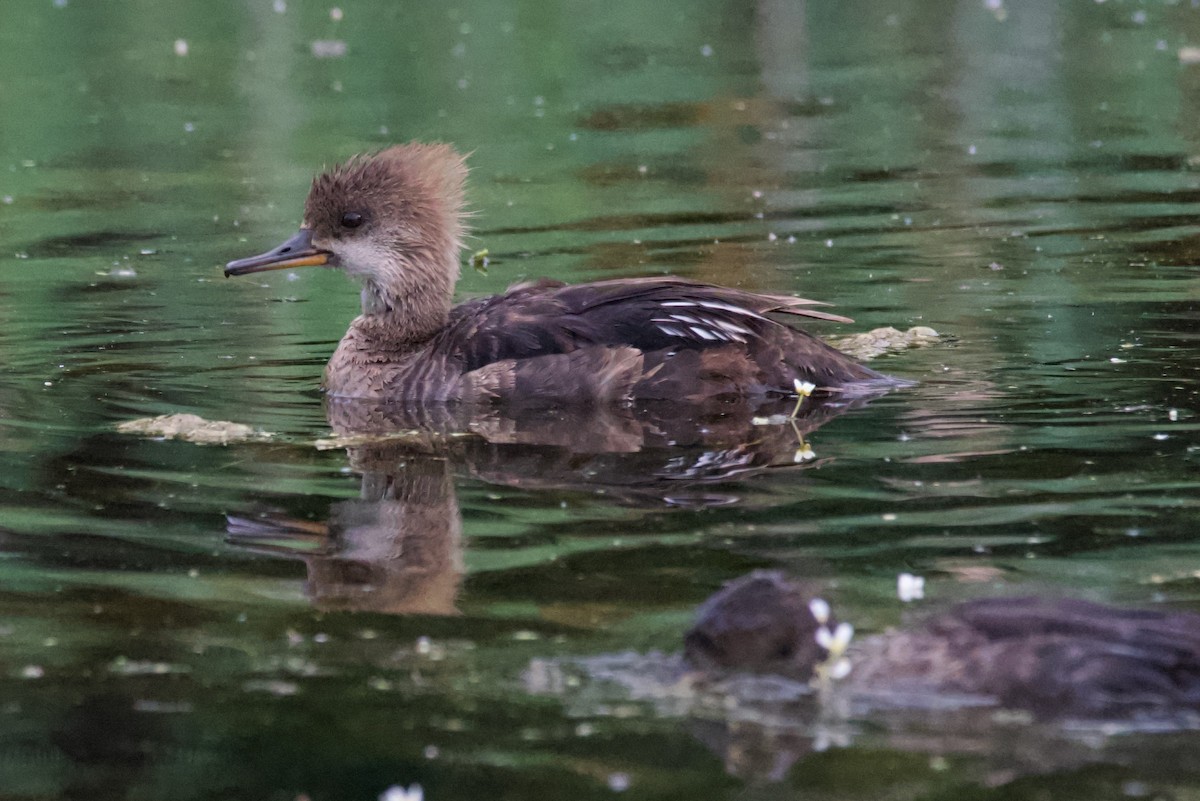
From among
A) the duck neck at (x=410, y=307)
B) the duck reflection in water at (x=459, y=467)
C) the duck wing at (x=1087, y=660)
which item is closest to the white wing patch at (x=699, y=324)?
the duck reflection in water at (x=459, y=467)

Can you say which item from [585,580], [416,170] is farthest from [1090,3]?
[585,580]

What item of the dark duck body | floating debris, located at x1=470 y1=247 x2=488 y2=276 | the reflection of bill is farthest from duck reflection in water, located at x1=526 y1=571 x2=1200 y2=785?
floating debris, located at x1=470 y1=247 x2=488 y2=276

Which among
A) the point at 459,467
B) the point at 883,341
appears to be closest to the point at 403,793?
the point at 459,467

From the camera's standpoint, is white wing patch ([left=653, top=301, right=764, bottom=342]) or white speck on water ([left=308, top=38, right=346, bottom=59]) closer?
white wing patch ([left=653, top=301, right=764, bottom=342])

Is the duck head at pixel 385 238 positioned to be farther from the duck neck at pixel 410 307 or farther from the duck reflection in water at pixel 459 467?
the duck reflection in water at pixel 459 467

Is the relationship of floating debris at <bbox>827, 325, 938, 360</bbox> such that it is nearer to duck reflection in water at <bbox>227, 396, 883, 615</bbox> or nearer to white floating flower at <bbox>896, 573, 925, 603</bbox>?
duck reflection in water at <bbox>227, 396, 883, 615</bbox>

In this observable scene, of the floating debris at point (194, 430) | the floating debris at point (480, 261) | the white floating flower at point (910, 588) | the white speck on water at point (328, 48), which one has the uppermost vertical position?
the white speck on water at point (328, 48)

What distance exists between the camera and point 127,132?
18969 millimetres

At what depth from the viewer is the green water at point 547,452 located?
4.80 meters

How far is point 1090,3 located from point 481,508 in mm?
21931

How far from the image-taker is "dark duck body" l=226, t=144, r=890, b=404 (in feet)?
29.2

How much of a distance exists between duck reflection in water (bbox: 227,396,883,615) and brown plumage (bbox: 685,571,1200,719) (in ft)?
3.54

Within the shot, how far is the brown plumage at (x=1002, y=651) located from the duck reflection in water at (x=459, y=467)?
1079 mm

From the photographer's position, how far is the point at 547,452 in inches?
314
